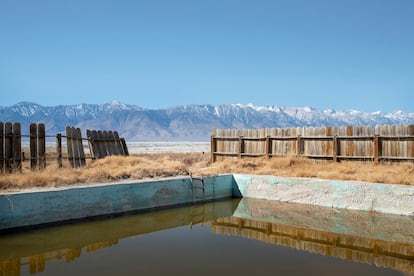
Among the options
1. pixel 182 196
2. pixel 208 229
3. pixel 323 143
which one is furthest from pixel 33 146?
pixel 323 143

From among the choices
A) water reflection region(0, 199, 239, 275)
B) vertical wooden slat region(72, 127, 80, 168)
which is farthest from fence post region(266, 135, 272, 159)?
vertical wooden slat region(72, 127, 80, 168)

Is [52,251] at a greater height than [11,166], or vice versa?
[11,166]

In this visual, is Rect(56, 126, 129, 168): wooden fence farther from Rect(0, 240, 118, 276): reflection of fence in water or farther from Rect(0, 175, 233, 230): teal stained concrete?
Rect(0, 240, 118, 276): reflection of fence in water

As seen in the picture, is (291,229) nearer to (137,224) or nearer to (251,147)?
(137,224)

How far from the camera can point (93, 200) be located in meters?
10.3

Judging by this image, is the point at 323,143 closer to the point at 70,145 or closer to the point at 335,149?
the point at 335,149

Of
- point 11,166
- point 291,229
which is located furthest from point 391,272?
point 11,166

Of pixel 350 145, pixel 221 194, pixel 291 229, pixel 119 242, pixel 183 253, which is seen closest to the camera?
pixel 183 253

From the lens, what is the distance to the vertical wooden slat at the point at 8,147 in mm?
12078

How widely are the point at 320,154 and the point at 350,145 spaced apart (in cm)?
129

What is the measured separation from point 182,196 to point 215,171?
3.70 m

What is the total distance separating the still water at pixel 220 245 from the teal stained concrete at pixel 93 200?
0.33 meters

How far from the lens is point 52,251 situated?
777 centimetres

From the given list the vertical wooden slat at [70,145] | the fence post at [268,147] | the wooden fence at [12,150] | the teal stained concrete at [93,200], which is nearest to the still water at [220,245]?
the teal stained concrete at [93,200]
